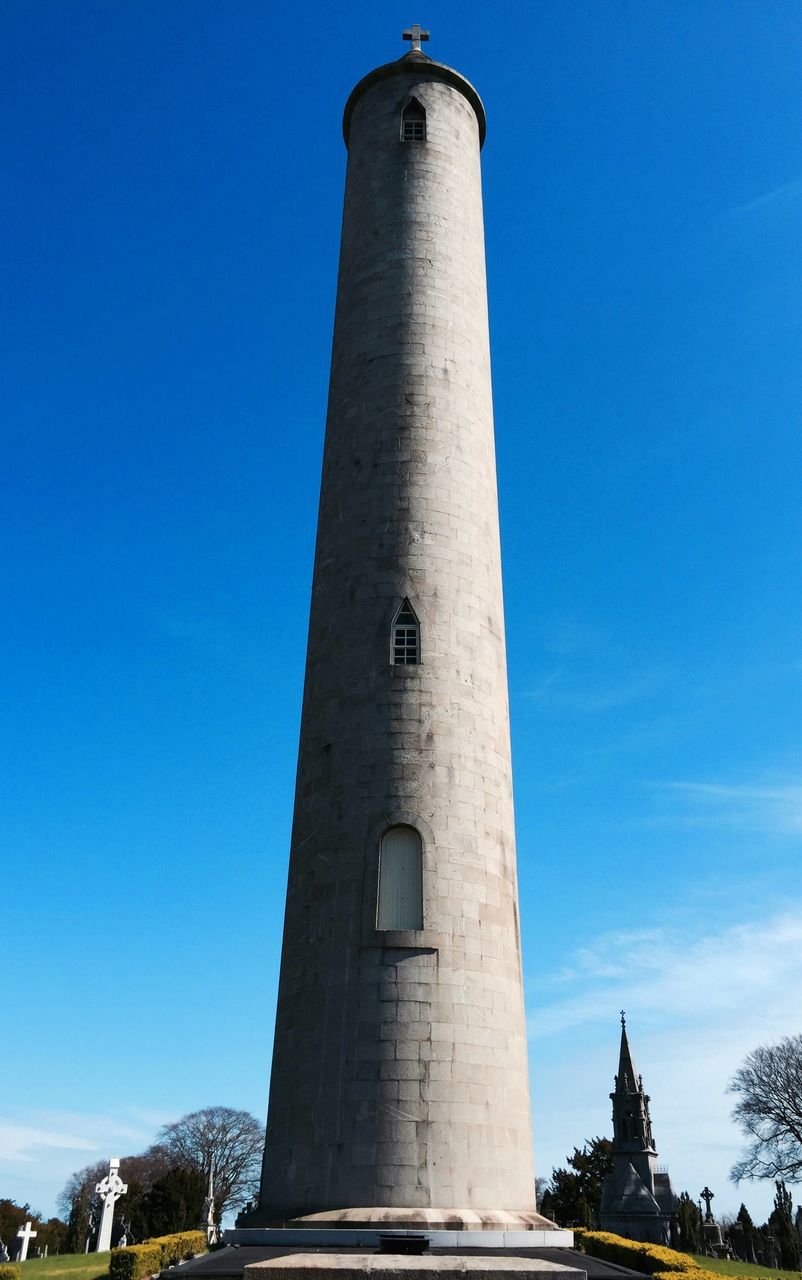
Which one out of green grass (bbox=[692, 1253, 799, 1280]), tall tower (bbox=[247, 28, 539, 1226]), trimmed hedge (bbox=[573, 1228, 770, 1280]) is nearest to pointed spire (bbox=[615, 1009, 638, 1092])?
green grass (bbox=[692, 1253, 799, 1280])

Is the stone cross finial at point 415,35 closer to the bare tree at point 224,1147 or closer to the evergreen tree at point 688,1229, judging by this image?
the evergreen tree at point 688,1229

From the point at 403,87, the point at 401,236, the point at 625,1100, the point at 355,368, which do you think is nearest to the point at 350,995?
the point at 355,368

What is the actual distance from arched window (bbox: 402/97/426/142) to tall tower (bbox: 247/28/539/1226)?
4.8 inches

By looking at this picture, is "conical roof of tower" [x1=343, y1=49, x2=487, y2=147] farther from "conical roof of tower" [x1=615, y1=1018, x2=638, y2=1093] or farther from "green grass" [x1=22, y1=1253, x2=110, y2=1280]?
"conical roof of tower" [x1=615, y1=1018, x2=638, y2=1093]

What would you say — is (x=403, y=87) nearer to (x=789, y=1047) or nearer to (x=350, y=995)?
(x=350, y=995)

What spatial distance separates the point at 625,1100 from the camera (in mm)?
49219

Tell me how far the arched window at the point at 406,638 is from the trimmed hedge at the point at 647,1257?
35.0ft

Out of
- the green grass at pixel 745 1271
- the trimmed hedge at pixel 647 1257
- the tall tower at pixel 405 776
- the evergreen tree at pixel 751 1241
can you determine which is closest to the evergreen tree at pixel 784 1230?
the evergreen tree at pixel 751 1241

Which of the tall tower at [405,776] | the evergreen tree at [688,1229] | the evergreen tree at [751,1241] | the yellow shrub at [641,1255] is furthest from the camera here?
the evergreen tree at [751,1241]

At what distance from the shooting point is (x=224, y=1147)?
82000 millimetres

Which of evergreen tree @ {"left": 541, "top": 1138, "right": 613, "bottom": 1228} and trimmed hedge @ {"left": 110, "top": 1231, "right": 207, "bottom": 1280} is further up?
evergreen tree @ {"left": 541, "top": 1138, "right": 613, "bottom": 1228}

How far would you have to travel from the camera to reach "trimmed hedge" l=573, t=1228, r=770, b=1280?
664 inches

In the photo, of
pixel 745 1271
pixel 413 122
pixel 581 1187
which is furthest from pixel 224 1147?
pixel 413 122

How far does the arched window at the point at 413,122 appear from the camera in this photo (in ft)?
84.2
